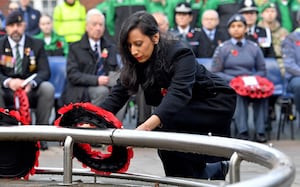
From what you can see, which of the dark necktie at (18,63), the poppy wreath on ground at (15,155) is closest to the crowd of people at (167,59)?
the dark necktie at (18,63)

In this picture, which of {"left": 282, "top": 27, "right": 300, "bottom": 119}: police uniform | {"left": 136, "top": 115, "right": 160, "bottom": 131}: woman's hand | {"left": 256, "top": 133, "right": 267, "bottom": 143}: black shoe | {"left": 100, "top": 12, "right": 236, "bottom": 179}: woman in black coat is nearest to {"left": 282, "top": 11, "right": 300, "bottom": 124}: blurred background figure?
{"left": 282, "top": 27, "right": 300, "bottom": 119}: police uniform

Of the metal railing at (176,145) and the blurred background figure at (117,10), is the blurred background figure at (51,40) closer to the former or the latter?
the blurred background figure at (117,10)

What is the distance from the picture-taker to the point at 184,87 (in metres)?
4.73

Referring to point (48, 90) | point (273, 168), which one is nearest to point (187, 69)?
point (273, 168)

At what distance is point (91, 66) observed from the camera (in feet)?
34.1

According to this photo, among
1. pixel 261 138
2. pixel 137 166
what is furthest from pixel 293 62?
pixel 137 166

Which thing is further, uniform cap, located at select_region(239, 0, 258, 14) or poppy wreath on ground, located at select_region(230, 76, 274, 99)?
uniform cap, located at select_region(239, 0, 258, 14)

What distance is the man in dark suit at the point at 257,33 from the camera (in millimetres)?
11852

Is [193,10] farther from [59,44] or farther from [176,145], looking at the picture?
[176,145]

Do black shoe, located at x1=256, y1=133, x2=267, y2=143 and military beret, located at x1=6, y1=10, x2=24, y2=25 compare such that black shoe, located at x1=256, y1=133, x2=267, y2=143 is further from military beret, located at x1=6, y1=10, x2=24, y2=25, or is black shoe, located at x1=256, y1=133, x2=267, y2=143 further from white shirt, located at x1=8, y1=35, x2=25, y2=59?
military beret, located at x1=6, y1=10, x2=24, y2=25

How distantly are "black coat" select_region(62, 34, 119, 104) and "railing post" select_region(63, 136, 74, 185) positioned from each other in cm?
588

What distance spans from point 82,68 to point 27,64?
74 centimetres

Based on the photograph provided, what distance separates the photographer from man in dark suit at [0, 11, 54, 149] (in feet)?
33.0

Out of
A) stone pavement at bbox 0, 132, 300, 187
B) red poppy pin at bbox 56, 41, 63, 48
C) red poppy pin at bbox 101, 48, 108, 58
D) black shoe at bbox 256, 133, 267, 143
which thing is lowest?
black shoe at bbox 256, 133, 267, 143
